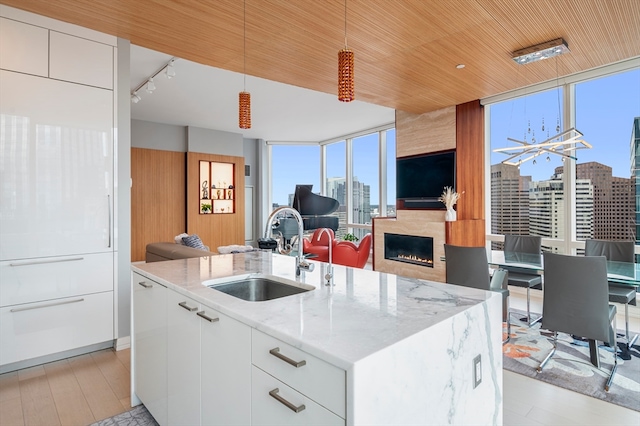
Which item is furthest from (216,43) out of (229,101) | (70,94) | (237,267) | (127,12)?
(229,101)

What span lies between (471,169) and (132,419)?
511cm

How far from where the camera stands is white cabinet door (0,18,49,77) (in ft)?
8.48

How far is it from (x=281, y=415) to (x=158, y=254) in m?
3.59

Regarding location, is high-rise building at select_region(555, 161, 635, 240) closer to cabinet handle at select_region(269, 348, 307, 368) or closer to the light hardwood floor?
the light hardwood floor

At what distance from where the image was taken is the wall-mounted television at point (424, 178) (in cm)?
546

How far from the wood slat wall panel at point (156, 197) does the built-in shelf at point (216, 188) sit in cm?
44

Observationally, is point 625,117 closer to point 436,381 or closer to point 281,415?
point 436,381

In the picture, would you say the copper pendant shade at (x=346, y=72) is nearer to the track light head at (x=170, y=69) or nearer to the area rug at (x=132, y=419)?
the area rug at (x=132, y=419)

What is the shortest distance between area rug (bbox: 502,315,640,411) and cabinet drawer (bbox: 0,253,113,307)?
11.4 feet

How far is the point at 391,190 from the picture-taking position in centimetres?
745

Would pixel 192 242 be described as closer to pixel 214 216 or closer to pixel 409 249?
pixel 409 249

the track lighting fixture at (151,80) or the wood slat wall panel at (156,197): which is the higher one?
the track lighting fixture at (151,80)

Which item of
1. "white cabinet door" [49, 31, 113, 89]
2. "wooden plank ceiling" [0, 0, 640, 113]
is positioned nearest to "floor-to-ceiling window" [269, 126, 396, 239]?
"wooden plank ceiling" [0, 0, 640, 113]

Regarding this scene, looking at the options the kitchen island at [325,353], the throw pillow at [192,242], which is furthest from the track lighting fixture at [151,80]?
the kitchen island at [325,353]
